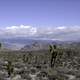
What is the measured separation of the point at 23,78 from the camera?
41906mm

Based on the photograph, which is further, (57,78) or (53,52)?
(53,52)

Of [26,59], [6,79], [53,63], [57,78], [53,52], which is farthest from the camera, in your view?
[26,59]

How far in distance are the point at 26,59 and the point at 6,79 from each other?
45.2 metres

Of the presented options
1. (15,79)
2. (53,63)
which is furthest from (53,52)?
(15,79)

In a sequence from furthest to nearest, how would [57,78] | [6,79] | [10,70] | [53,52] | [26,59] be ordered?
[26,59], [53,52], [10,70], [57,78], [6,79]

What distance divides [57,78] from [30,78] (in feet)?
15.7

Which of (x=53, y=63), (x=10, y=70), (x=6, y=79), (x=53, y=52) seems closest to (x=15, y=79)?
(x=6, y=79)

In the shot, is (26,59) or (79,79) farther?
(26,59)

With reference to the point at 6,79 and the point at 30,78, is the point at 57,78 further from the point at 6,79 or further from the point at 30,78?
the point at 6,79

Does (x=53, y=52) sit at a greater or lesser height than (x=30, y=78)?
greater

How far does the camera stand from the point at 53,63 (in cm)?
6156

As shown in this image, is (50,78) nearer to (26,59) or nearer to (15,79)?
(15,79)

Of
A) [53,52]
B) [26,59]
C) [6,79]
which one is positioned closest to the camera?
→ [6,79]

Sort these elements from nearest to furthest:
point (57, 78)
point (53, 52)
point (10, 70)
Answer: point (57, 78)
point (10, 70)
point (53, 52)
